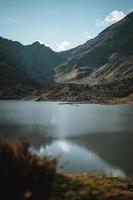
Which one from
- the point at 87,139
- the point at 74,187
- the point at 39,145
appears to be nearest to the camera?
the point at 74,187

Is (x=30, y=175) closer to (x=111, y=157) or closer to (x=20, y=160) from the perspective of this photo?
(x=20, y=160)

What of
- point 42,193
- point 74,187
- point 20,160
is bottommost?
point 74,187

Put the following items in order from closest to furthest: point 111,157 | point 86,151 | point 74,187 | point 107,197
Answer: point 107,197 → point 74,187 → point 111,157 → point 86,151

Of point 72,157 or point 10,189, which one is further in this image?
point 72,157

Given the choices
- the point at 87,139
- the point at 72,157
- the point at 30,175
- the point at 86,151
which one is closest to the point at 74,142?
the point at 87,139

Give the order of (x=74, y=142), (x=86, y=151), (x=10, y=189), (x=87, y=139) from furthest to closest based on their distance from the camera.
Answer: (x=87, y=139) < (x=74, y=142) < (x=86, y=151) < (x=10, y=189)

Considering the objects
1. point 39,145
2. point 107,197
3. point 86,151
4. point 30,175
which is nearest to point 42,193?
point 30,175

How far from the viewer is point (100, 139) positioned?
230 ft

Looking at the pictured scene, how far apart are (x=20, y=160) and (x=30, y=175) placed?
2.20 feet

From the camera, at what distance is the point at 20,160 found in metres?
12.1

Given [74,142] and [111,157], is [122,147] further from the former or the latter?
[74,142]

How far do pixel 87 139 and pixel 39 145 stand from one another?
13744 mm

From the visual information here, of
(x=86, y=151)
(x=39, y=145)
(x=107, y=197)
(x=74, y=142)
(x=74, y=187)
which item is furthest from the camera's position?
(x=74, y=142)

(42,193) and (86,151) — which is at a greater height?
(42,193)
